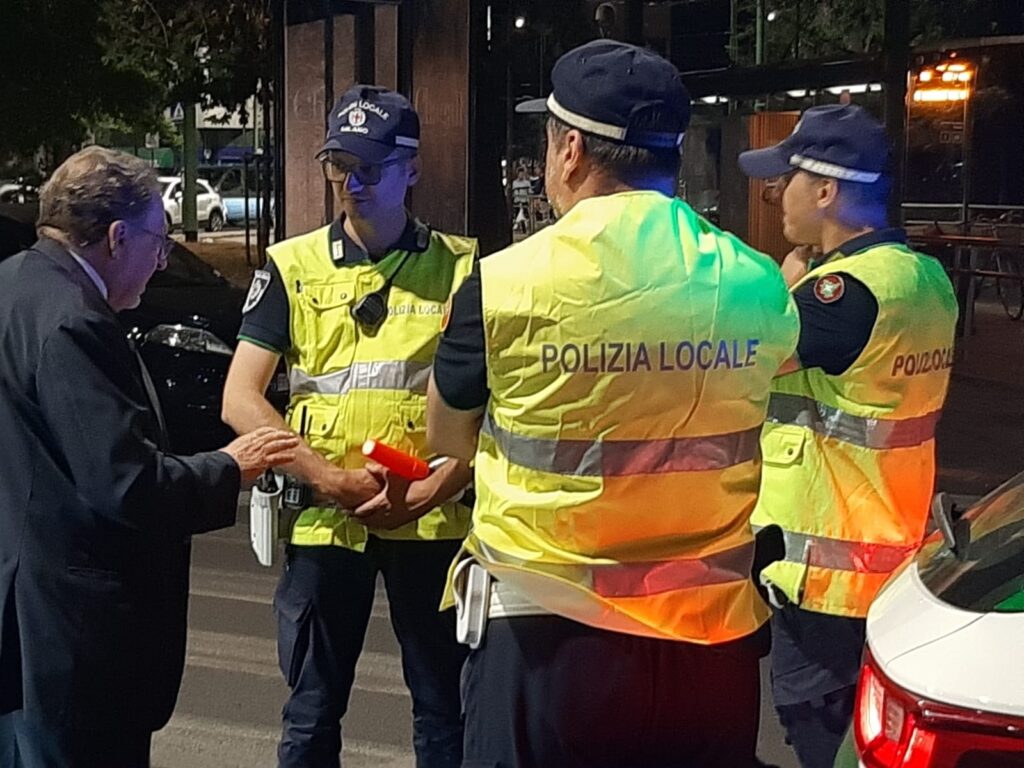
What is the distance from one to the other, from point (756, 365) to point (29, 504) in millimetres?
1454

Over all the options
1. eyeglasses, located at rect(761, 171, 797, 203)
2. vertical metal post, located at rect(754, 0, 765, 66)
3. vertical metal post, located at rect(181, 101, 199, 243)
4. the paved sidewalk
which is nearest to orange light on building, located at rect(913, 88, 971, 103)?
vertical metal post, located at rect(754, 0, 765, 66)

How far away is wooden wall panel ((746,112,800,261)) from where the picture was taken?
1113 centimetres

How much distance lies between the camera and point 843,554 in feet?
10.6

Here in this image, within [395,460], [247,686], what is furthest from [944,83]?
[395,460]

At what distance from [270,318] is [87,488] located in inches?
37.1

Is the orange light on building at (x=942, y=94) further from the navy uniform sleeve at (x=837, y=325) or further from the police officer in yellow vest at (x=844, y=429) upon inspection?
the navy uniform sleeve at (x=837, y=325)

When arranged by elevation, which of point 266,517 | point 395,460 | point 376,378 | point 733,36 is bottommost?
point 266,517

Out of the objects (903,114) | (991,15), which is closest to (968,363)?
(991,15)

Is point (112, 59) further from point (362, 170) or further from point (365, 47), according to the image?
point (362, 170)

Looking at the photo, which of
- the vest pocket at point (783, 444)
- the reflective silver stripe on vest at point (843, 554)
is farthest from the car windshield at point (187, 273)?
the reflective silver stripe on vest at point (843, 554)

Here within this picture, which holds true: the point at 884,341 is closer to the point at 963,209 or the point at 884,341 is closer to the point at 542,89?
the point at 542,89

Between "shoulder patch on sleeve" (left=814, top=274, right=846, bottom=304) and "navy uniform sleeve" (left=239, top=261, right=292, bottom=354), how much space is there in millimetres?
1340

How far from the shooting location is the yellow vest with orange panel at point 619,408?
96.2 inches

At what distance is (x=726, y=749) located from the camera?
8.45 feet
